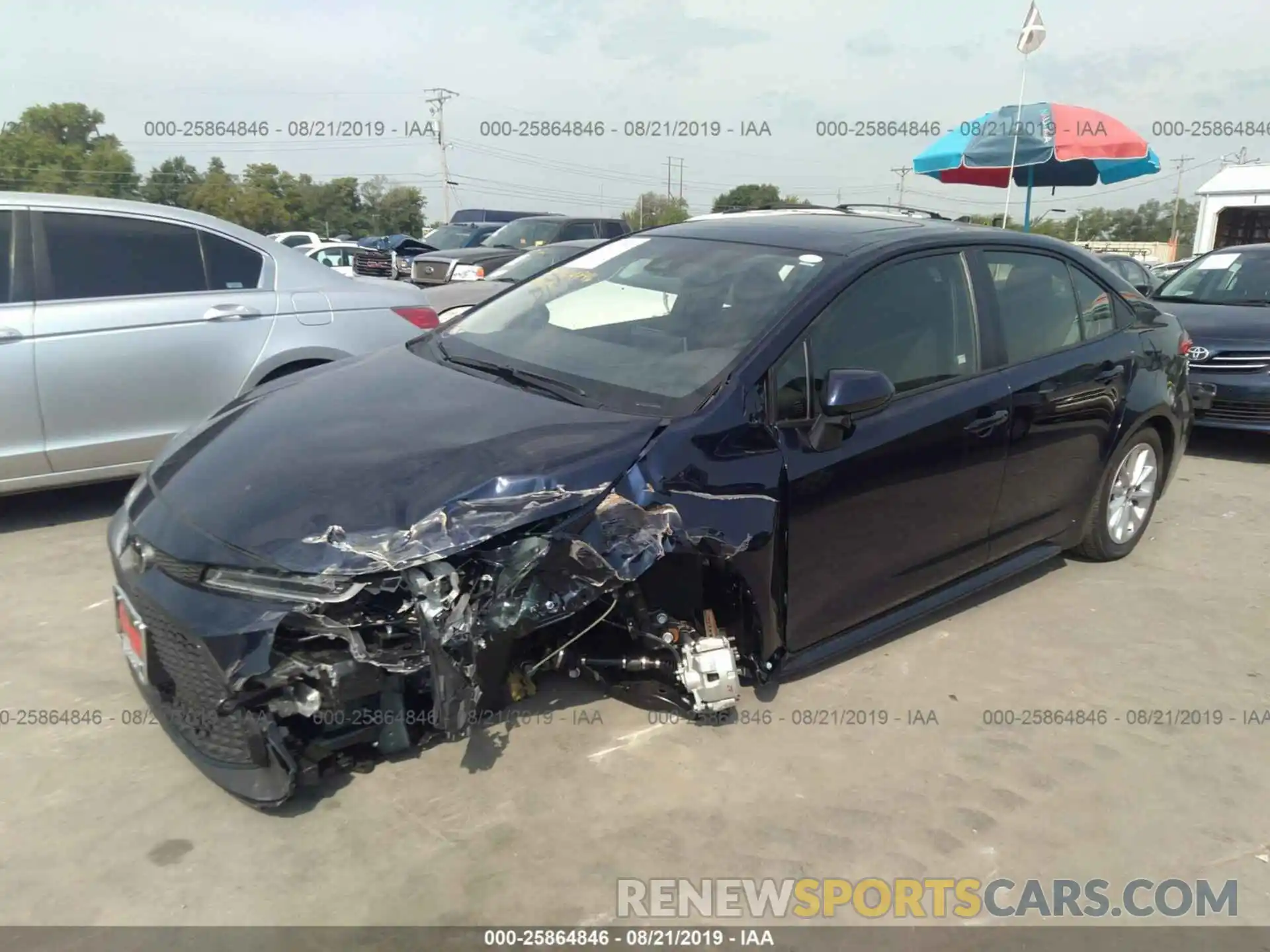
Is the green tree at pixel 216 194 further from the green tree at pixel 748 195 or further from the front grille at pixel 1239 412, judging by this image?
the front grille at pixel 1239 412

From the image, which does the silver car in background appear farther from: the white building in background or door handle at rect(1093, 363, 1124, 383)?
the white building in background

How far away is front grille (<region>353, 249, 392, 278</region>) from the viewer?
14812 millimetres

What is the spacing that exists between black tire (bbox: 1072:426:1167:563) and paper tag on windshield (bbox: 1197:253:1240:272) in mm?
4537

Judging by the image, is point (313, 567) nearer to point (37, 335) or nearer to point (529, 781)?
point (529, 781)

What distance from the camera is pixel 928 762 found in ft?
10.2

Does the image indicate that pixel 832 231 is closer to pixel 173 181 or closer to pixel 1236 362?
pixel 1236 362

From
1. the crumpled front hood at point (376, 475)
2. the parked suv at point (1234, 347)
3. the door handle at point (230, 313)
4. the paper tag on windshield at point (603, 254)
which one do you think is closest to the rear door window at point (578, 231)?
the parked suv at point (1234, 347)

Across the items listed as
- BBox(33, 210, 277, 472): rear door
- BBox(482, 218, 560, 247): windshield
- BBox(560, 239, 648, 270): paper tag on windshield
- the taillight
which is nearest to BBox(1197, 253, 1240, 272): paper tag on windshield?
BBox(560, 239, 648, 270): paper tag on windshield

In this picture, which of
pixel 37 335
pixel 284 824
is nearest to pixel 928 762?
pixel 284 824

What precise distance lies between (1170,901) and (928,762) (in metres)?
0.77

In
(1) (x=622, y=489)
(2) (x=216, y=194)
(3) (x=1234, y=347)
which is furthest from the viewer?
(2) (x=216, y=194)

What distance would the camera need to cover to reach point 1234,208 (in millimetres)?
20953

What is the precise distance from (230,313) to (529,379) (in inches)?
95.6

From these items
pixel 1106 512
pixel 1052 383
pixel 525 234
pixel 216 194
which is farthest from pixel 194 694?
pixel 216 194
